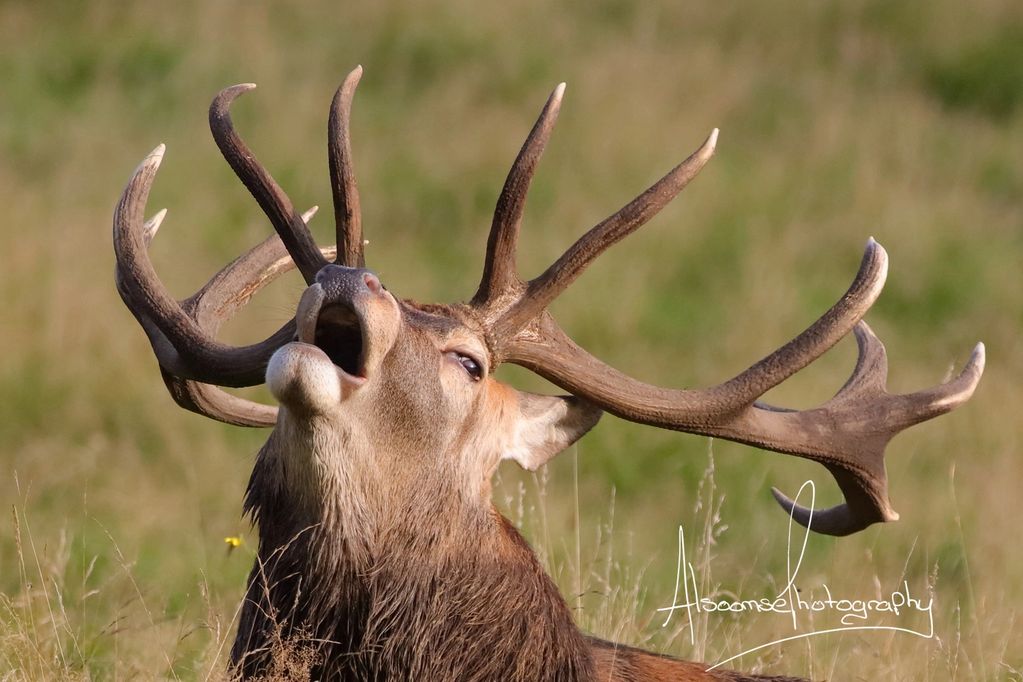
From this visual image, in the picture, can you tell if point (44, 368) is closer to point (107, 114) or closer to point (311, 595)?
point (107, 114)

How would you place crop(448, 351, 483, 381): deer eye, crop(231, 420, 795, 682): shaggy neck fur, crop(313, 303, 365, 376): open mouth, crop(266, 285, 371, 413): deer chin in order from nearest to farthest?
crop(266, 285, 371, 413): deer chin → crop(313, 303, 365, 376): open mouth → crop(231, 420, 795, 682): shaggy neck fur → crop(448, 351, 483, 381): deer eye

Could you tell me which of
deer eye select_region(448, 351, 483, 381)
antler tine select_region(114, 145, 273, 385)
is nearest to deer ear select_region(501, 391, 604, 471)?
deer eye select_region(448, 351, 483, 381)

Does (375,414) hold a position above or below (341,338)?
below

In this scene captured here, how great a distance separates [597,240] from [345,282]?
724 millimetres

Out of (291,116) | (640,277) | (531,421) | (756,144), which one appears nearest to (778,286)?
(640,277)

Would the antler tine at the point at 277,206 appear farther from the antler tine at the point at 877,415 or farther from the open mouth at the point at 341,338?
the antler tine at the point at 877,415

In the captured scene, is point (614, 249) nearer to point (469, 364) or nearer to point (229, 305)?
point (229, 305)

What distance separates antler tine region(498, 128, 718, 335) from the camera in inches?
166

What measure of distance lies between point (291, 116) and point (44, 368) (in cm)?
419

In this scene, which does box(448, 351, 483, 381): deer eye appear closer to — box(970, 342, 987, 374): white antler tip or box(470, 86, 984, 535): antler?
box(470, 86, 984, 535): antler

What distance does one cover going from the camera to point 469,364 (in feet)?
13.8

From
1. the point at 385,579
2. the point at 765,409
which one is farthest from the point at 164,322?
the point at 765,409

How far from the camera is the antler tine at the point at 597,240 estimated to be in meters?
4.22

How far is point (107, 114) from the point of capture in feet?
43.8
